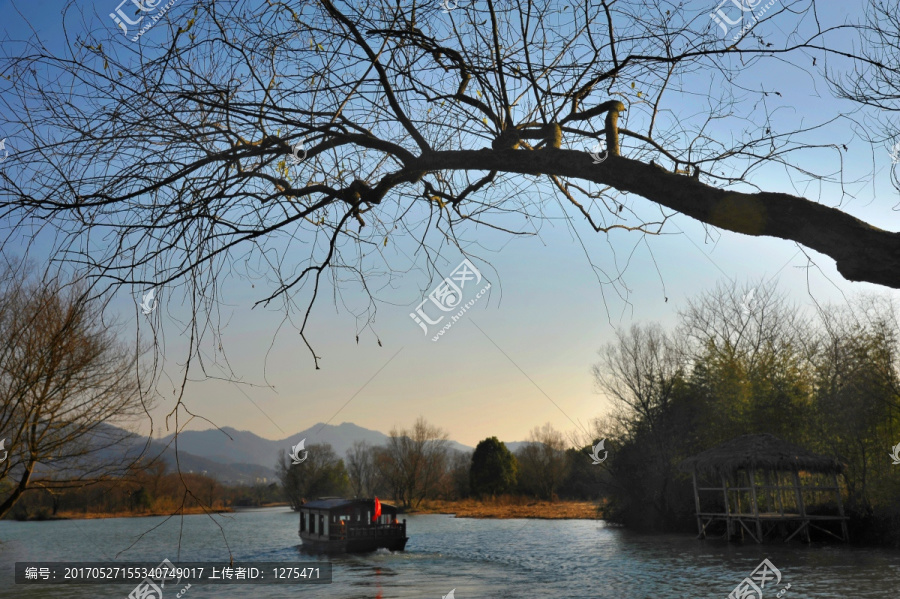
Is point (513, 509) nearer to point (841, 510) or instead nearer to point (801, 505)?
point (801, 505)

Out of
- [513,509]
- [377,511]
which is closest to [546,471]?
[513,509]

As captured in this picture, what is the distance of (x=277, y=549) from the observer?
993 inches

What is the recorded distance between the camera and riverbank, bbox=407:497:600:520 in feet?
133

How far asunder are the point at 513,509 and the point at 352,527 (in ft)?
82.0

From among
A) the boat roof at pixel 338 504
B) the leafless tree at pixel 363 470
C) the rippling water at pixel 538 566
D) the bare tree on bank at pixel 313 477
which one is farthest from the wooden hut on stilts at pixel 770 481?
the leafless tree at pixel 363 470

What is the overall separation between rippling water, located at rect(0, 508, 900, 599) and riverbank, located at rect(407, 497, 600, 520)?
39.8ft

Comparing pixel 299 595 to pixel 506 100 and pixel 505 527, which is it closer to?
pixel 506 100

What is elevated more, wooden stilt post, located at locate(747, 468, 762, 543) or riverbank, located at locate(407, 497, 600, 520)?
wooden stilt post, located at locate(747, 468, 762, 543)

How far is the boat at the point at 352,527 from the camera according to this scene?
22.6 metres

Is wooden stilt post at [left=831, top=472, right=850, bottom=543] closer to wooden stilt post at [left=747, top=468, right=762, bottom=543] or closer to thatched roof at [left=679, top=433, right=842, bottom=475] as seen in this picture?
thatched roof at [left=679, top=433, right=842, bottom=475]

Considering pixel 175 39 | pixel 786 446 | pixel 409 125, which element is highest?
pixel 175 39

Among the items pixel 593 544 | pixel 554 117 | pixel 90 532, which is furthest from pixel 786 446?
pixel 90 532

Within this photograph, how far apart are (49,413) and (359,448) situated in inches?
1843

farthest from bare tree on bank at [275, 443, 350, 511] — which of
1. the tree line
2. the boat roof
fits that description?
the boat roof
